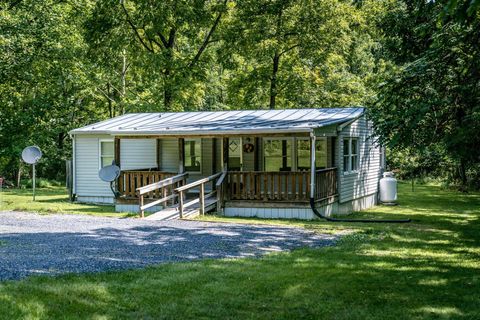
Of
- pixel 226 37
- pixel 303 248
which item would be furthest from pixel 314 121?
pixel 226 37

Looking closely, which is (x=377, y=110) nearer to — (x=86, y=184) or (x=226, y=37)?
(x=86, y=184)

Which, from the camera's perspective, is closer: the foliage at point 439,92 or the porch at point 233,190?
the foliage at point 439,92

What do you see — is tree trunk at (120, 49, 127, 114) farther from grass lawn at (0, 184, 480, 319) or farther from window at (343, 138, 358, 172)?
grass lawn at (0, 184, 480, 319)

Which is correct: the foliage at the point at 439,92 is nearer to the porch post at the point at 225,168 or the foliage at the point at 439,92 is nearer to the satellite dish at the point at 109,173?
the porch post at the point at 225,168

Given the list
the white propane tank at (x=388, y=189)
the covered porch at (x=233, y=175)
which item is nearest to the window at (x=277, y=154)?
the covered porch at (x=233, y=175)

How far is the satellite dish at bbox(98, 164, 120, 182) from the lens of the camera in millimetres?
A: 17812

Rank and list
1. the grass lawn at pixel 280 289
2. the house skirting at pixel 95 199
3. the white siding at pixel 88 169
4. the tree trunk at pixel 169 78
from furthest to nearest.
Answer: the tree trunk at pixel 169 78 → the white siding at pixel 88 169 → the house skirting at pixel 95 199 → the grass lawn at pixel 280 289

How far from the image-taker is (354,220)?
16.4 m

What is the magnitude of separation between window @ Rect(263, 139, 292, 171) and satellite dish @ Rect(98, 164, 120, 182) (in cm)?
491

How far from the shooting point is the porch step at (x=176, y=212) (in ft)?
50.4

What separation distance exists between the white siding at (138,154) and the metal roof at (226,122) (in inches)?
27.7

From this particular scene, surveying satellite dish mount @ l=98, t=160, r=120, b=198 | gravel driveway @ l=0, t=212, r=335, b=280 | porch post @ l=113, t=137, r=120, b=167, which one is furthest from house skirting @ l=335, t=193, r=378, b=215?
porch post @ l=113, t=137, r=120, b=167

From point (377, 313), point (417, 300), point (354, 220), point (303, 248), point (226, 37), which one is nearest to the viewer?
point (377, 313)

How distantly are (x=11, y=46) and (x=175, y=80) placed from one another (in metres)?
7.64
